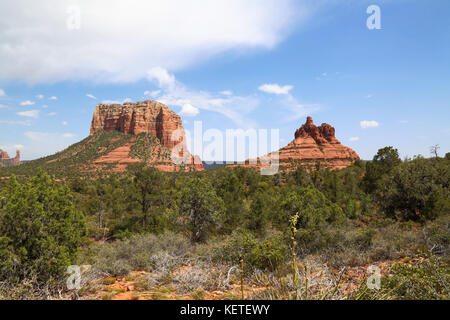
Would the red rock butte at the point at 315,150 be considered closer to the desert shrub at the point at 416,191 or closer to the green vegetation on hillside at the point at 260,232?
the desert shrub at the point at 416,191

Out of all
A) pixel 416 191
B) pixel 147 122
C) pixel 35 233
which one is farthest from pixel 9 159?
pixel 416 191

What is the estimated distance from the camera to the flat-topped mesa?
10750 cm

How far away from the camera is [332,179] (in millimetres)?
26547

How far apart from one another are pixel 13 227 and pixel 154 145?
89792 mm

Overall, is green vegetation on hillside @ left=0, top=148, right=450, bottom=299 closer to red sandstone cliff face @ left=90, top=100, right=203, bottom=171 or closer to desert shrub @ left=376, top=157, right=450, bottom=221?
desert shrub @ left=376, top=157, right=450, bottom=221

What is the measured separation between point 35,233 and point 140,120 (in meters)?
111

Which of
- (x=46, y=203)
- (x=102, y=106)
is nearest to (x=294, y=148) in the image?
(x=46, y=203)

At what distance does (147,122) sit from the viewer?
4360 inches

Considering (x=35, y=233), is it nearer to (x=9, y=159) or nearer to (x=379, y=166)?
(x=379, y=166)

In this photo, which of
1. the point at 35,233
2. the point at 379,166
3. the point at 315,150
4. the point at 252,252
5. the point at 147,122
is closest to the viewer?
the point at 35,233

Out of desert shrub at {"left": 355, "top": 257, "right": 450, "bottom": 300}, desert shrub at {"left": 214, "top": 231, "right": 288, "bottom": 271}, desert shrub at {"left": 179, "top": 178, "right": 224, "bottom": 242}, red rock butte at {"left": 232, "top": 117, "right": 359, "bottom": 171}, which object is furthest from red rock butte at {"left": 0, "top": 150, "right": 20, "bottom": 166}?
desert shrub at {"left": 355, "top": 257, "right": 450, "bottom": 300}

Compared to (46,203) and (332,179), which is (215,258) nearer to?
(46,203)

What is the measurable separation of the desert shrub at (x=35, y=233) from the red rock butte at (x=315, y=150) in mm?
69488

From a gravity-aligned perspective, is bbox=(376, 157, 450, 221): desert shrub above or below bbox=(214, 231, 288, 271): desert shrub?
above
